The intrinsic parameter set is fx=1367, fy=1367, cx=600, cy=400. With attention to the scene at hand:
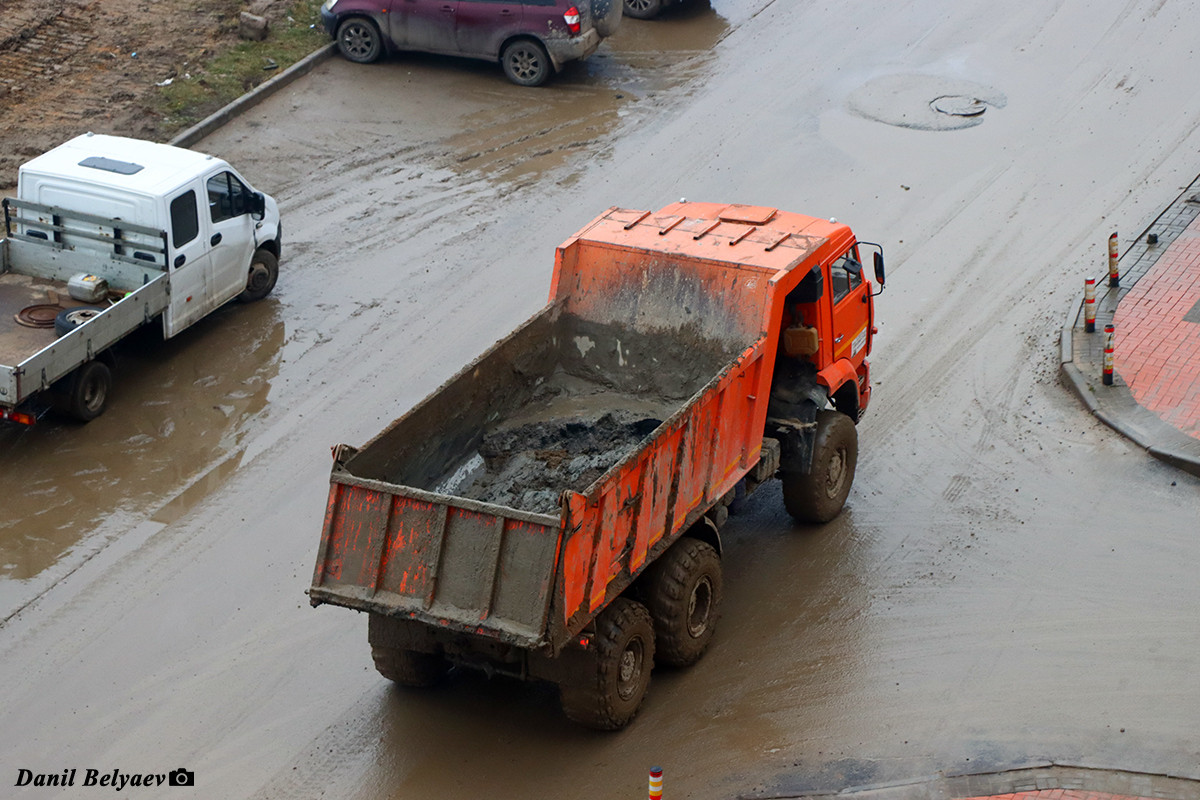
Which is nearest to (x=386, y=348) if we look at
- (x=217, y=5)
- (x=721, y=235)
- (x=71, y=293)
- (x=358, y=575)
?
(x=71, y=293)

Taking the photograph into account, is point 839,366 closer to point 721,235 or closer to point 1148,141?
point 721,235

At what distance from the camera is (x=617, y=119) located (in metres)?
19.1

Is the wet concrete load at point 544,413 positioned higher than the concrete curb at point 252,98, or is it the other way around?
the wet concrete load at point 544,413

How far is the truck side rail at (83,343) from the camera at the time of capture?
1166cm

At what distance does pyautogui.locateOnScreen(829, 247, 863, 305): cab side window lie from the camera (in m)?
11.1

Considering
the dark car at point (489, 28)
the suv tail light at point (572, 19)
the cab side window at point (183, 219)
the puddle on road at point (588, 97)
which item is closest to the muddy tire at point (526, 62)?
Result: the dark car at point (489, 28)

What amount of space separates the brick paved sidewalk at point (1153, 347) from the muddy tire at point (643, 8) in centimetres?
954

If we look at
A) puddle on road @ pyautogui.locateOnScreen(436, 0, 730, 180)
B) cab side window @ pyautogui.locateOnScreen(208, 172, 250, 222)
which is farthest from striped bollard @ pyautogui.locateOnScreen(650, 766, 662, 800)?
puddle on road @ pyautogui.locateOnScreen(436, 0, 730, 180)

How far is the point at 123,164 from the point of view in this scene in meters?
13.9

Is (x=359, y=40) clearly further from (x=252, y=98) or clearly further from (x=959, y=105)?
(x=959, y=105)

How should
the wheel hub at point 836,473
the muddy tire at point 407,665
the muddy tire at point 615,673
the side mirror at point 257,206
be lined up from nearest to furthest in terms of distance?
the muddy tire at point 615,673 < the muddy tire at point 407,665 < the wheel hub at point 836,473 < the side mirror at point 257,206

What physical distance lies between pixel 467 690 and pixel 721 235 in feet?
13.6

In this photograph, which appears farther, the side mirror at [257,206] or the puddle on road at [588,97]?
the puddle on road at [588,97]

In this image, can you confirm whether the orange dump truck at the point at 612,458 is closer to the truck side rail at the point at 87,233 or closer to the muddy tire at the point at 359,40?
the truck side rail at the point at 87,233
